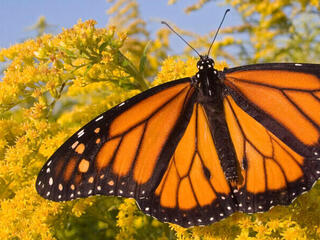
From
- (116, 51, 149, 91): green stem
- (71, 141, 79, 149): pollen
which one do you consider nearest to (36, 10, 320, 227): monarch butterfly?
(71, 141, 79, 149): pollen

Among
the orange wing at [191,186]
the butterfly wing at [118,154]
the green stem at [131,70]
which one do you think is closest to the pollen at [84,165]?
the butterfly wing at [118,154]

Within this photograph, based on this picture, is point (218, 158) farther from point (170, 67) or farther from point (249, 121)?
point (170, 67)

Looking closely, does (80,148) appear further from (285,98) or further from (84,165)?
(285,98)

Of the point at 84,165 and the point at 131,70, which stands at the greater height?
the point at 131,70

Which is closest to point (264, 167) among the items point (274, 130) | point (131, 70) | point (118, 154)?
point (274, 130)

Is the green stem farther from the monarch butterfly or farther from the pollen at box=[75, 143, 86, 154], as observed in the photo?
the pollen at box=[75, 143, 86, 154]

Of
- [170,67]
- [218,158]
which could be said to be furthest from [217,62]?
[218,158]
